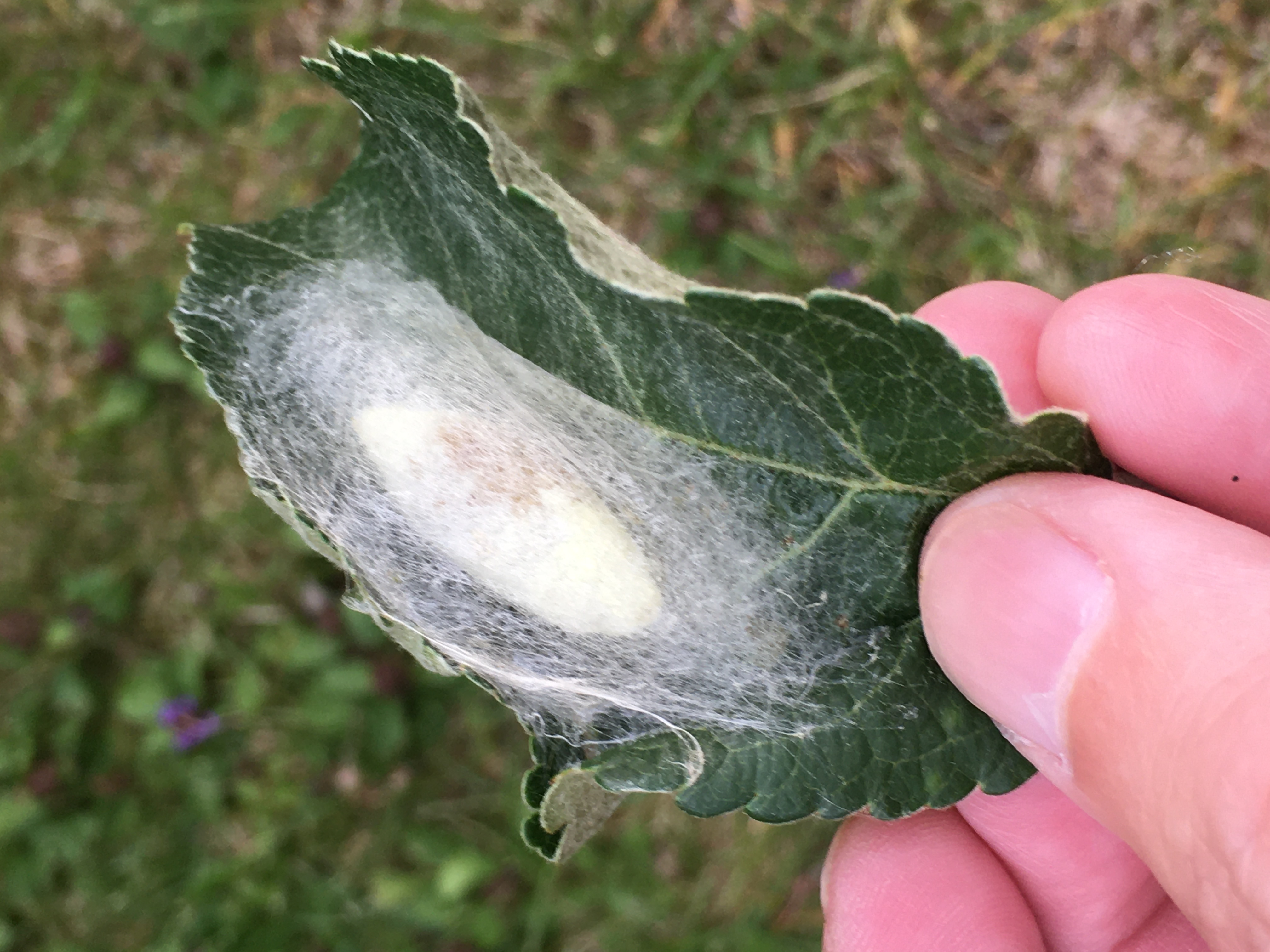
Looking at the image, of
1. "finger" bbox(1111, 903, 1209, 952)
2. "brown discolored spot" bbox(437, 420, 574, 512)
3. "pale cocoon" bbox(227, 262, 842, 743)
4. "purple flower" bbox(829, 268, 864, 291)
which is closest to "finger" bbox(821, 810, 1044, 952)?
"finger" bbox(1111, 903, 1209, 952)

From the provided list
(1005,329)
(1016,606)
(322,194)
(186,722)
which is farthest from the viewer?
(186,722)

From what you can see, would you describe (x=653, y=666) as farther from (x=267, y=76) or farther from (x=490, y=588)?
(x=267, y=76)

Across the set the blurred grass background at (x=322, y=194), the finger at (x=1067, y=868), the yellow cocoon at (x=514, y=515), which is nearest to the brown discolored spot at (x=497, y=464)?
the yellow cocoon at (x=514, y=515)

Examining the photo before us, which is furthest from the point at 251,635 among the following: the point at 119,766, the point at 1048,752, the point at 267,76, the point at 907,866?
the point at 1048,752

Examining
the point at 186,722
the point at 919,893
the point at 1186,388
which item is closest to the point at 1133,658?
the point at 1186,388

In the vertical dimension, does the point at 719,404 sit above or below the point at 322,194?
above

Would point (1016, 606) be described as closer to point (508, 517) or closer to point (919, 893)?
point (508, 517)
